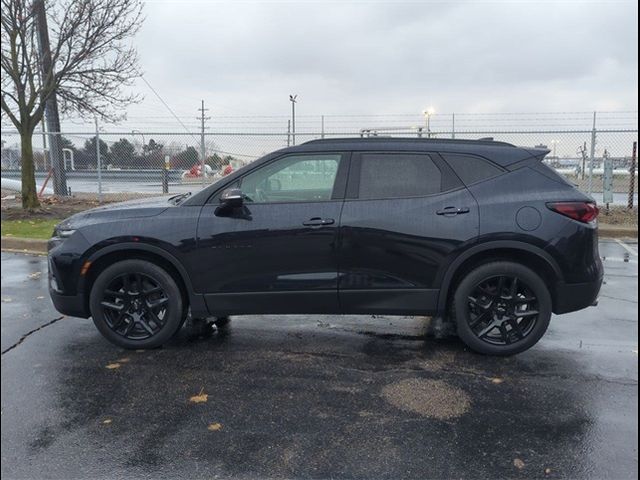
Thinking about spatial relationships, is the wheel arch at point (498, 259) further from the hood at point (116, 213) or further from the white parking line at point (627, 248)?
the white parking line at point (627, 248)

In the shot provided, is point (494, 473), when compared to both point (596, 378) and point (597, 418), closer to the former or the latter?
point (597, 418)

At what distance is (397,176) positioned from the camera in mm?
4398

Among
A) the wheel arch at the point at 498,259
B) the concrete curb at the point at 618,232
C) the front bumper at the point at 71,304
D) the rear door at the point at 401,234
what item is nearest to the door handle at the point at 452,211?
the rear door at the point at 401,234

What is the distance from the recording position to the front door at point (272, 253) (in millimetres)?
4270

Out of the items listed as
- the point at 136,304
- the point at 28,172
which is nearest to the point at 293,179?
the point at 136,304

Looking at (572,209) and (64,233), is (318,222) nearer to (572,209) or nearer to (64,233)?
(572,209)

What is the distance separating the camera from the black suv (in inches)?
167

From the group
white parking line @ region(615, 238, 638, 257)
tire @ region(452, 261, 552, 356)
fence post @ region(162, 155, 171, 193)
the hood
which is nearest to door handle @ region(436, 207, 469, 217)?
tire @ region(452, 261, 552, 356)

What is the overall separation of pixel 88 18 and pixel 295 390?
33.0 feet

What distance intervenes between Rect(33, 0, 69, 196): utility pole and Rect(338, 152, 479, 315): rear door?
375 inches

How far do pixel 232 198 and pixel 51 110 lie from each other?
499 inches

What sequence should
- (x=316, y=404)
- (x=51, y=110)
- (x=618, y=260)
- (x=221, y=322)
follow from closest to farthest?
(x=316, y=404)
(x=221, y=322)
(x=618, y=260)
(x=51, y=110)

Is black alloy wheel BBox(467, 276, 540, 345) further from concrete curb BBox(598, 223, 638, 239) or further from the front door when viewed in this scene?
concrete curb BBox(598, 223, 638, 239)

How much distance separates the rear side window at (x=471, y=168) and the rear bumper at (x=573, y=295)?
1020mm
